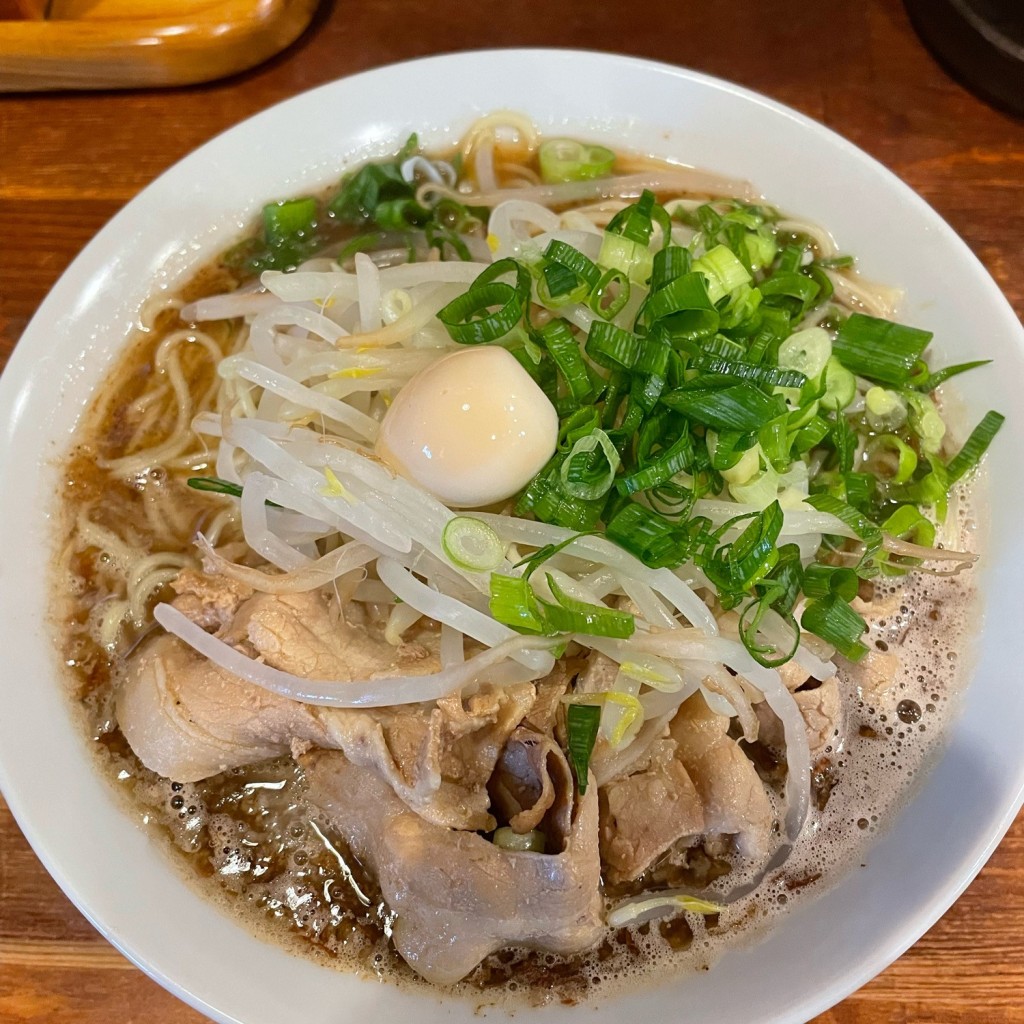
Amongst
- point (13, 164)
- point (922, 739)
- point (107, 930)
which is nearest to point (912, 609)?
point (922, 739)

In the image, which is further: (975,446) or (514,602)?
(975,446)

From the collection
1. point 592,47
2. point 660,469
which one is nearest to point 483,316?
point 660,469

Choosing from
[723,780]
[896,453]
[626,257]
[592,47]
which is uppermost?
[592,47]

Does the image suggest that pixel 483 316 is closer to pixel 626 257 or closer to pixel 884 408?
pixel 626 257

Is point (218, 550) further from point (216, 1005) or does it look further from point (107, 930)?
point (216, 1005)

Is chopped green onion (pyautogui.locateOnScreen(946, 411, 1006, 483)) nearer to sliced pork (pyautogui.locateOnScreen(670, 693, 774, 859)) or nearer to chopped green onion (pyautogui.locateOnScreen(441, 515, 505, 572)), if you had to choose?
sliced pork (pyautogui.locateOnScreen(670, 693, 774, 859))

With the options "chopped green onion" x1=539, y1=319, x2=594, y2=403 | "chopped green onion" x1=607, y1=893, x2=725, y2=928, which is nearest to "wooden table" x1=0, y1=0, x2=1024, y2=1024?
"chopped green onion" x1=539, y1=319, x2=594, y2=403

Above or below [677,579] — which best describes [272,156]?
above

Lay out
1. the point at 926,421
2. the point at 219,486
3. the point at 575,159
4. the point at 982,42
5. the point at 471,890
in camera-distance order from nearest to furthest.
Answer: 1. the point at 471,890
2. the point at 219,486
3. the point at 926,421
4. the point at 575,159
5. the point at 982,42
